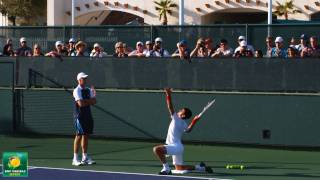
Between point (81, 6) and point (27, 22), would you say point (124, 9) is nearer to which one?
point (81, 6)

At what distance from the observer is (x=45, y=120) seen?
20.2 m

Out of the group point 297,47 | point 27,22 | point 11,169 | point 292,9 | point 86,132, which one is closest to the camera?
point 11,169

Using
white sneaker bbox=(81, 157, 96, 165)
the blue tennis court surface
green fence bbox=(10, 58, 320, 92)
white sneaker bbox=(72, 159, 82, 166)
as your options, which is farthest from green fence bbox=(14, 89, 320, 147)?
the blue tennis court surface

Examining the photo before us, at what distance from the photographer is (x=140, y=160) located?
16.0 m

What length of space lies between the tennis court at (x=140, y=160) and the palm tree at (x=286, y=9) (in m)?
32.6

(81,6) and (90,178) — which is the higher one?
(81,6)

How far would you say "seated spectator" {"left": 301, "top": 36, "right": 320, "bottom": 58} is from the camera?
1748cm

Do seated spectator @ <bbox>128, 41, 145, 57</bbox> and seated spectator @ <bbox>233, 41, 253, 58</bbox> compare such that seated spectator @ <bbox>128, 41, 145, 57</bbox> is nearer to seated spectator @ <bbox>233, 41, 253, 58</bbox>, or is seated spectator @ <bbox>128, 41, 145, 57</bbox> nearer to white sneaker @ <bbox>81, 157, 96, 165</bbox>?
seated spectator @ <bbox>233, 41, 253, 58</bbox>

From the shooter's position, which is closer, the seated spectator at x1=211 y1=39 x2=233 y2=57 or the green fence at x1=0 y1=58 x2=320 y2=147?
the green fence at x1=0 y1=58 x2=320 y2=147

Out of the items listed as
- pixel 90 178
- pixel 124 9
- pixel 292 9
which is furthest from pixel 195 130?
pixel 124 9

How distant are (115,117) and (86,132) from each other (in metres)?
4.29

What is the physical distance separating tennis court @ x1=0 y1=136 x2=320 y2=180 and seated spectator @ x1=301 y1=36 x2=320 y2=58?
2.13 m

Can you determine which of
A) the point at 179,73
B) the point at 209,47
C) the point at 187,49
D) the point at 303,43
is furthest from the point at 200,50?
the point at 303,43

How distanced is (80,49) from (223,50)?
354 cm
